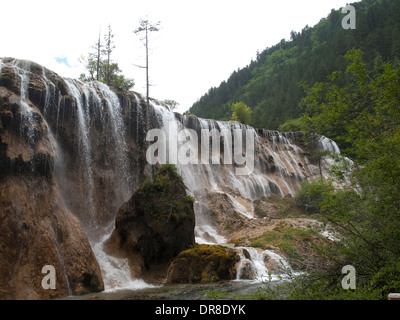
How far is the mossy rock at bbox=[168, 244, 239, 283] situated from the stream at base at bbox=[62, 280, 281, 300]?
68 cm

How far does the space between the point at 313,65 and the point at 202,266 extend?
69.7m

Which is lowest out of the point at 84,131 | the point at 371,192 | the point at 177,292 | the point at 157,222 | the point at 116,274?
the point at 177,292

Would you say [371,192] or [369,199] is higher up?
[371,192]

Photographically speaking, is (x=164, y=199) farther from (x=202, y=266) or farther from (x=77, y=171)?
(x=77, y=171)

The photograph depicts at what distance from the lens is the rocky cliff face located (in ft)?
38.7

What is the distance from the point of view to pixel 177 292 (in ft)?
37.7

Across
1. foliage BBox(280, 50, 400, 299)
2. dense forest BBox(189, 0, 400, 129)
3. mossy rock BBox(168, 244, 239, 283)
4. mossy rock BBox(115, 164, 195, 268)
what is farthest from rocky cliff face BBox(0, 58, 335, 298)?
dense forest BBox(189, 0, 400, 129)

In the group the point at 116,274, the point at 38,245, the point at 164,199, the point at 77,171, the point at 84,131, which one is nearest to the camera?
→ the point at 38,245

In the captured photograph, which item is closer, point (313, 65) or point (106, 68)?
point (106, 68)

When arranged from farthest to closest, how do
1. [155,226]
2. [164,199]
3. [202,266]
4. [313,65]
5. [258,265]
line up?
[313,65], [164,199], [155,226], [258,265], [202,266]

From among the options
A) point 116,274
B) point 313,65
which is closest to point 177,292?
point 116,274

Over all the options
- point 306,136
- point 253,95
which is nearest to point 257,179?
point 306,136

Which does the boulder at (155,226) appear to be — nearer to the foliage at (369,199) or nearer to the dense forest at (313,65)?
the foliage at (369,199)

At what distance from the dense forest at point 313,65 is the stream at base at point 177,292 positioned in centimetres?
4930
